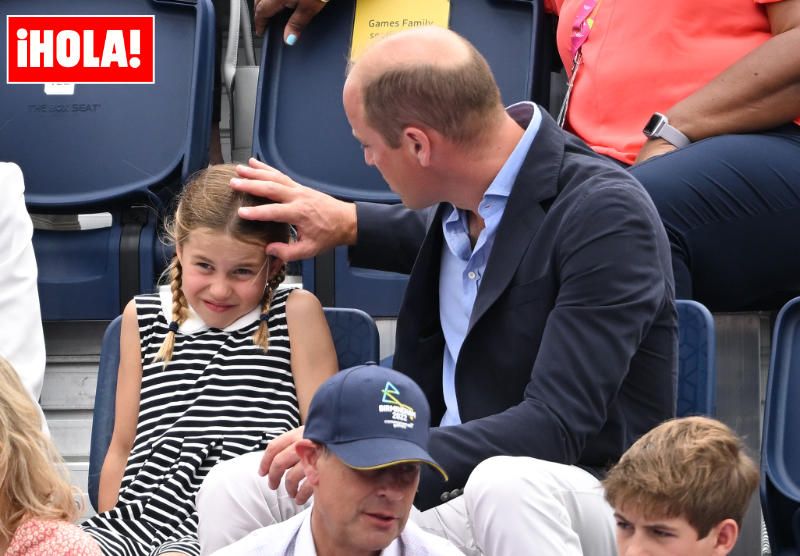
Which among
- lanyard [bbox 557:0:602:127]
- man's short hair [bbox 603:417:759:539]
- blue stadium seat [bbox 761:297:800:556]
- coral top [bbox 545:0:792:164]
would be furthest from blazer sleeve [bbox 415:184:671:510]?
lanyard [bbox 557:0:602:127]

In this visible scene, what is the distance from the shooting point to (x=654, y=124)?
317 centimetres

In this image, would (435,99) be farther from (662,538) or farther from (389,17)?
(389,17)

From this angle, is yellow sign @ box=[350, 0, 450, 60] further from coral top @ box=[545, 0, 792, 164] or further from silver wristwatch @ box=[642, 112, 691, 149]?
silver wristwatch @ box=[642, 112, 691, 149]

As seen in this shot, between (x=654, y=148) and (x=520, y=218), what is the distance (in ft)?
2.69

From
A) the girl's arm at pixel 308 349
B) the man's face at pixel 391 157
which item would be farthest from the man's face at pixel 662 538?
the girl's arm at pixel 308 349

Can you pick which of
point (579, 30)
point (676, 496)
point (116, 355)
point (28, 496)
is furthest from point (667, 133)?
point (28, 496)

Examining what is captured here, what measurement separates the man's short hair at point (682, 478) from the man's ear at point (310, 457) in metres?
0.47

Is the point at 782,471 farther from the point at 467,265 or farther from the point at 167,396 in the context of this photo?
the point at 167,396

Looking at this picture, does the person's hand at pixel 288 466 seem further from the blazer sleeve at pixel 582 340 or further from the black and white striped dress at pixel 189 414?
the black and white striped dress at pixel 189 414

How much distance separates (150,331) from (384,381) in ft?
3.03

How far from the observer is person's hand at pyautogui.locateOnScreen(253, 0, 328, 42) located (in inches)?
150

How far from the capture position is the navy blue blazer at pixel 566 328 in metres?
2.25

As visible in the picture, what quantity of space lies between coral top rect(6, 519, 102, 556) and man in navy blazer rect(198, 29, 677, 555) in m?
0.21

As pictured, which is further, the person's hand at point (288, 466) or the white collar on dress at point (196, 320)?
the white collar on dress at point (196, 320)
